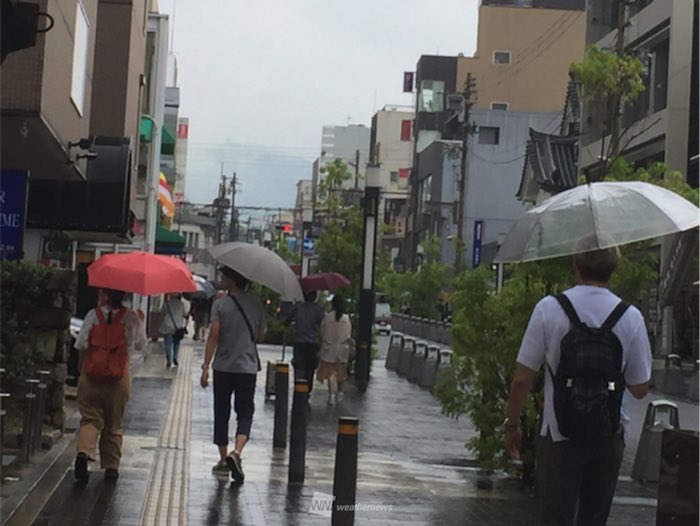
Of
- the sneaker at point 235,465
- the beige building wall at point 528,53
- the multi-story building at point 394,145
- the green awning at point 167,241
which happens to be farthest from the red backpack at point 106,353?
the multi-story building at point 394,145

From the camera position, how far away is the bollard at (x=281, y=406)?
14445mm

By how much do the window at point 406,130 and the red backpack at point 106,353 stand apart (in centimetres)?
10705

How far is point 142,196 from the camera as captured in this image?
144 feet

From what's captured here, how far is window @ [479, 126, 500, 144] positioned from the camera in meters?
81.6

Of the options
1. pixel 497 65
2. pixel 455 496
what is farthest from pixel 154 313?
pixel 497 65

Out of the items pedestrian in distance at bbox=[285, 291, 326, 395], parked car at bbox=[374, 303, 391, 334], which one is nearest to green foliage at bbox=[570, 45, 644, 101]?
pedestrian in distance at bbox=[285, 291, 326, 395]

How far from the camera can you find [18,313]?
1359cm

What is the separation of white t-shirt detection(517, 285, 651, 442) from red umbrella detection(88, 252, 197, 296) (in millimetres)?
6555

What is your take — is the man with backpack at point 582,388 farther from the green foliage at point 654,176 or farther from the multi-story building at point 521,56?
the multi-story building at point 521,56

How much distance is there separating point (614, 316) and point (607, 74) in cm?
1305

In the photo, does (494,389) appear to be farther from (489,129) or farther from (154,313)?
(489,129)

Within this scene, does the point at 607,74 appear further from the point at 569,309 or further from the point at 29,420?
the point at 569,309

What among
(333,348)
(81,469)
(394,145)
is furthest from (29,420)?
(394,145)

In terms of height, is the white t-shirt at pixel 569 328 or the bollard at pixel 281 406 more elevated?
the white t-shirt at pixel 569 328
